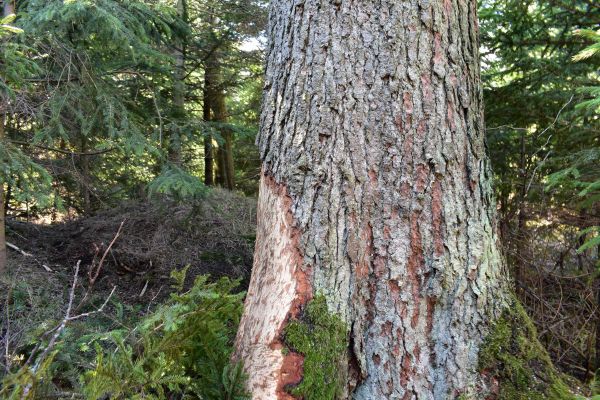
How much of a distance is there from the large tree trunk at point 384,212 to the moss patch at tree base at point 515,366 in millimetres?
67

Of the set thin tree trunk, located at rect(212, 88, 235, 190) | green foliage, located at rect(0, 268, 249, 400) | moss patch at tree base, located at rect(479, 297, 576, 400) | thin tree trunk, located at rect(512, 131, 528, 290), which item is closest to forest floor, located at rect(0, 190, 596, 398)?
thin tree trunk, located at rect(512, 131, 528, 290)

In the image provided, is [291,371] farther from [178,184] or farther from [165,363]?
[178,184]

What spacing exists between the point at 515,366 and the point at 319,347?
3.21ft

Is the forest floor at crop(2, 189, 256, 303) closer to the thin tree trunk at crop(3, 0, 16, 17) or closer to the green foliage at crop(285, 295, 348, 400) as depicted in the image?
the thin tree trunk at crop(3, 0, 16, 17)

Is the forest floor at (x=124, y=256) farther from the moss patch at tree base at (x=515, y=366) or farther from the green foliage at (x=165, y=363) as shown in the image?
the moss patch at tree base at (x=515, y=366)

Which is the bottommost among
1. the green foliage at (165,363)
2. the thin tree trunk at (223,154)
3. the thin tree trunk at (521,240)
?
the green foliage at (165,363)

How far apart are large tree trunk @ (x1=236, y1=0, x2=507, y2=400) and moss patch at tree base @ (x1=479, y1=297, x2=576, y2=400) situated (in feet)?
Answer: 0.22

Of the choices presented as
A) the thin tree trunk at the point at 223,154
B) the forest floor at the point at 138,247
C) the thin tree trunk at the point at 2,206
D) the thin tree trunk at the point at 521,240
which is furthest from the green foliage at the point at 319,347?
the thin tree trunk at the point at 223,154

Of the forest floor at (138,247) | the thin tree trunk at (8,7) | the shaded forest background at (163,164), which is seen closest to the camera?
the shaded forest background at (163,164)

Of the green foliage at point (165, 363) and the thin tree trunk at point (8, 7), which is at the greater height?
the thin tree trunk at point (8, 7)

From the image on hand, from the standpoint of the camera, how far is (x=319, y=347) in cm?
221

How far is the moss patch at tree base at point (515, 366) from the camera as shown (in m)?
Result: 2.27

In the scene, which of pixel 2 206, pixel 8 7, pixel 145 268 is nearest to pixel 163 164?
pixel 145 268

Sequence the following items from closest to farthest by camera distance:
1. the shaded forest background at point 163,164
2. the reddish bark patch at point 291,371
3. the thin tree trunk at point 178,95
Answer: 1. the reddish bark patch at point 291,371
2. the shaded forest background at point 163,164
3. the thin tree trunk at point 178,95
